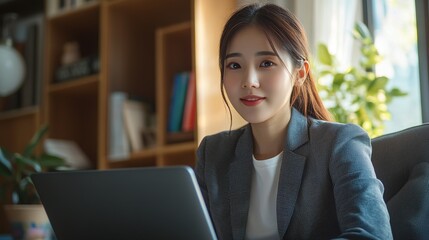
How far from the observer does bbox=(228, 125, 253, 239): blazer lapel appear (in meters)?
1.16

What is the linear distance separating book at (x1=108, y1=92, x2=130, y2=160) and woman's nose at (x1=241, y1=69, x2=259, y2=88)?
129 centimetres

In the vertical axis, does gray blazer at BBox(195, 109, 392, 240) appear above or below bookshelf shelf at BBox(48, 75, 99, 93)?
below

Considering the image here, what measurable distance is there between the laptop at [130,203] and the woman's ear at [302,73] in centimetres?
51

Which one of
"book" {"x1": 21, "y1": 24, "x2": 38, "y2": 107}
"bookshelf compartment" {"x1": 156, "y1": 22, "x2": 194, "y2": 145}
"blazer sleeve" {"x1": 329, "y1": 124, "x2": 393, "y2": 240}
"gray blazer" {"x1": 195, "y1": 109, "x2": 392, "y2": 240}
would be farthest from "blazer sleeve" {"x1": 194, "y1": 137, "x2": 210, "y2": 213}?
"book" {"x1": 21, "y1": 24, "x2": 38, "y2": 107}

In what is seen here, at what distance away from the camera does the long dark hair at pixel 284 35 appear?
116 cm

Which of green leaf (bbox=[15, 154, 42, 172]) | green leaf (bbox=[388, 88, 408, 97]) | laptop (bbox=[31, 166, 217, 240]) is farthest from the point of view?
green leaf (bbox=[15, 154, 42, 172])

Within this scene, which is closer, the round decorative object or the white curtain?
the white curtain

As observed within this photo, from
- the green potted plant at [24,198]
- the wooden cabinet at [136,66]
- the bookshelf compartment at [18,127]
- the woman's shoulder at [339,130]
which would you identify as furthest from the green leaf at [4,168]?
the woman's shoulder at [339,130]

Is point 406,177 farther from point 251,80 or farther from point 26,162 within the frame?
point 26,162

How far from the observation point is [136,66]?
2609mm

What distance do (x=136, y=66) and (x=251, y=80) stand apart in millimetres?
1551

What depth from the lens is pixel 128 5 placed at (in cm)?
248

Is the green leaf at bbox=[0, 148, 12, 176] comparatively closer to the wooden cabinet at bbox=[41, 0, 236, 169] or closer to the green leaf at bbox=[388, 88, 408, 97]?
the wooden cabinet at bbox=[41, 0, 236, 169]

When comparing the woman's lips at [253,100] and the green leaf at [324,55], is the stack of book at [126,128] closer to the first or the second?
the green leaf at [324,55]
